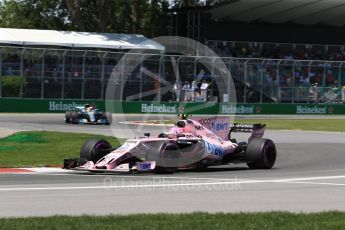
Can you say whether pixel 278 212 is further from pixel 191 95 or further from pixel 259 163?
pixel 191 95

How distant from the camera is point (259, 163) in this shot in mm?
17125

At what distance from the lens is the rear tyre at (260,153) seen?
1700 centimetres

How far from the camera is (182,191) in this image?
12664 mm

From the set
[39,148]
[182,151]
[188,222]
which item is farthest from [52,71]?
[188,222]

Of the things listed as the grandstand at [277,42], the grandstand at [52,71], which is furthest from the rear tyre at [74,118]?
the grandstand at [277,42]

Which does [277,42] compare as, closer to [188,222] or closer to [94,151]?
[94,151]

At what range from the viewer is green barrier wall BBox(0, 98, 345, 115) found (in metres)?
39.3

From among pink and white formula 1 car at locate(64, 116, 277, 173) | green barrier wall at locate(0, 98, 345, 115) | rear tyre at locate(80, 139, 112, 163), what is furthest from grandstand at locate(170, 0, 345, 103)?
rear tyre at locate(80, 139, 112, 163)

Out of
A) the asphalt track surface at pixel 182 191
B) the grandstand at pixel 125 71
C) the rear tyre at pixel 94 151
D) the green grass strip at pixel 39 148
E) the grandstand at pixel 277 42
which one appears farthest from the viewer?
the grandstand at pixel 277 42

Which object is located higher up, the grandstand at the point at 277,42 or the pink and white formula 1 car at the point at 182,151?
the grandstand at the point at 277,42

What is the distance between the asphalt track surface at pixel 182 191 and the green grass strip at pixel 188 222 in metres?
0.79

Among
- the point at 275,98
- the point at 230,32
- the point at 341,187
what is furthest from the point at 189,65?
the point at 341,187

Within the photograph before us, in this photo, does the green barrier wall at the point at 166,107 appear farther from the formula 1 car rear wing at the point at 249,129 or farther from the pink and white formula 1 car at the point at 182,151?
the pink and white formula 1 car at the point at 182,151

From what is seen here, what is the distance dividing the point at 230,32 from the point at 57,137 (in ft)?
123
